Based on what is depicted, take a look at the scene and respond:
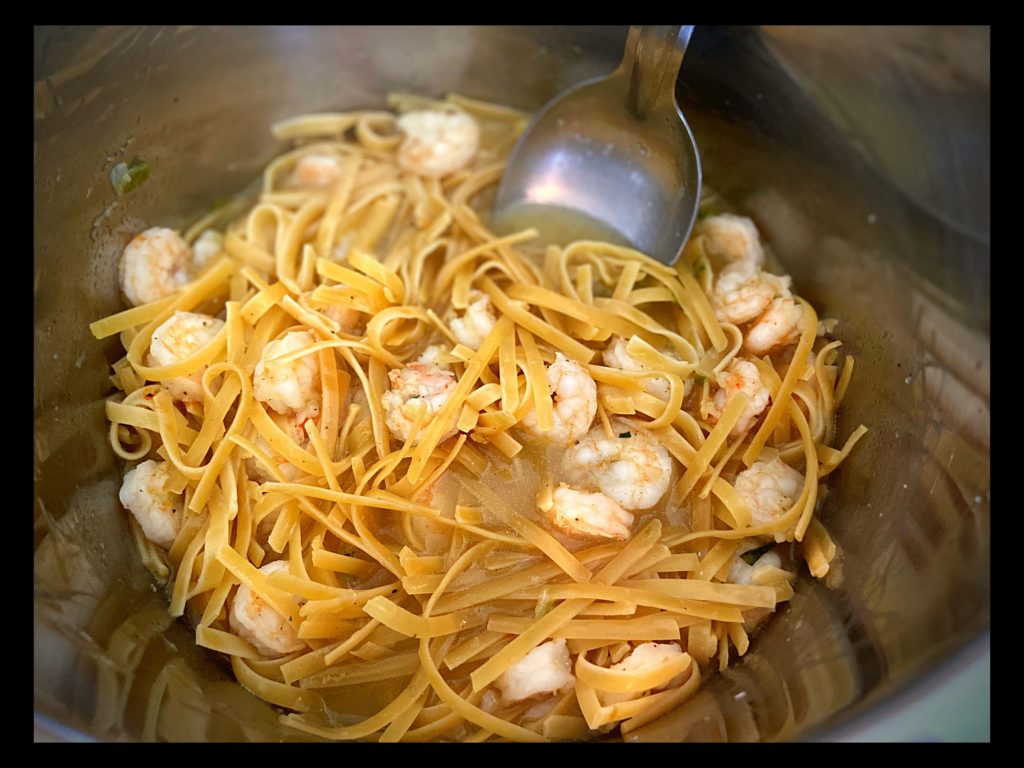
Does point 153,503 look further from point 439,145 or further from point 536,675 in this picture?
point 439,145

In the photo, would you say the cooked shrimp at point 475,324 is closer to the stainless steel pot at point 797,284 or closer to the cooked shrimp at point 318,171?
the cooked shrimp at point 318,171

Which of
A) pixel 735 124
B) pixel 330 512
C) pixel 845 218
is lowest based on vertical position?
pixel 330 512

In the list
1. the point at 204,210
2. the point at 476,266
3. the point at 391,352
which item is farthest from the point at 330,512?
the point at 204,210

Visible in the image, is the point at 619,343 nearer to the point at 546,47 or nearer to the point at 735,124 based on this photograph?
the point at 735,124

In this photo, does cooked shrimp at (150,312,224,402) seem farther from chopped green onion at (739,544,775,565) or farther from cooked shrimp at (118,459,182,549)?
chopped green onion at (739,544,775,565)

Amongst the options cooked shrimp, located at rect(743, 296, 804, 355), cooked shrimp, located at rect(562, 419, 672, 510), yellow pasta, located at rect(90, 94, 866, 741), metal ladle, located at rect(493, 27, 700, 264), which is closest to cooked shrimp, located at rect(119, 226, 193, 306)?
yellow pasta, located at rect(90, 94, 866, 741)

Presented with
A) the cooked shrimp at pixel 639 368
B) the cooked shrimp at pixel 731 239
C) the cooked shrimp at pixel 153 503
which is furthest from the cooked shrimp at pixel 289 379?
the cooked shrimp at pixel 731 239
